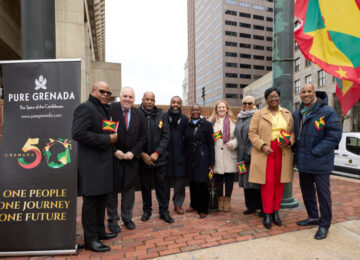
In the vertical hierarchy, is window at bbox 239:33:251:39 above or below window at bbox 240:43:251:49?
above

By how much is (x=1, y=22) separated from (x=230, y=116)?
8.25 metres

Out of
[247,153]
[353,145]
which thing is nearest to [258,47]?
[353,145]

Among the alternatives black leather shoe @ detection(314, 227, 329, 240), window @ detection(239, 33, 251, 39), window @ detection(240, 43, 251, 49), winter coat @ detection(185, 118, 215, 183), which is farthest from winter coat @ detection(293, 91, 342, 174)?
window @ detection(239, 33, 251, 39)

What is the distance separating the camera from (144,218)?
397cm

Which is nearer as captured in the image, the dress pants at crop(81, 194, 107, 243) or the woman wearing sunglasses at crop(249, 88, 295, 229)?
the dress pants at crop(81, 194, 107, 243)

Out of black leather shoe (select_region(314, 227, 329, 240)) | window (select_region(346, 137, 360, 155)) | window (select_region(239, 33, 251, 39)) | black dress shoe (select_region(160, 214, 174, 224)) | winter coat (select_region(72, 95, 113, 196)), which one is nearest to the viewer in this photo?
winter coat (select_region(72, 95, 113, 196))

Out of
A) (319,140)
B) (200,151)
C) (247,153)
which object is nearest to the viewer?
(319,140)

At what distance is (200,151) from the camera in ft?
13.3

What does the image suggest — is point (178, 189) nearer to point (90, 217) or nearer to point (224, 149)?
point (224, 149)

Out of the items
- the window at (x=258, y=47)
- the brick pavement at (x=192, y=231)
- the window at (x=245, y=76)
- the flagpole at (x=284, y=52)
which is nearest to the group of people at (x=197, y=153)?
the brick pavement at (x=192, y=231)

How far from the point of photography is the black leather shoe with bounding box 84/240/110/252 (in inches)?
114

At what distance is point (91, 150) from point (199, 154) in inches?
72.8

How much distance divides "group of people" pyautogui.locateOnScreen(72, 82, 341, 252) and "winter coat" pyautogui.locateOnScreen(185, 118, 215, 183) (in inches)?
0.7

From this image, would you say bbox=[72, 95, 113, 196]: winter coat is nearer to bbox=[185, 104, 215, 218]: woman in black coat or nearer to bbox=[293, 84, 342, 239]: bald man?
bbox=[185, 104, 215, 218]: woman in black coat
